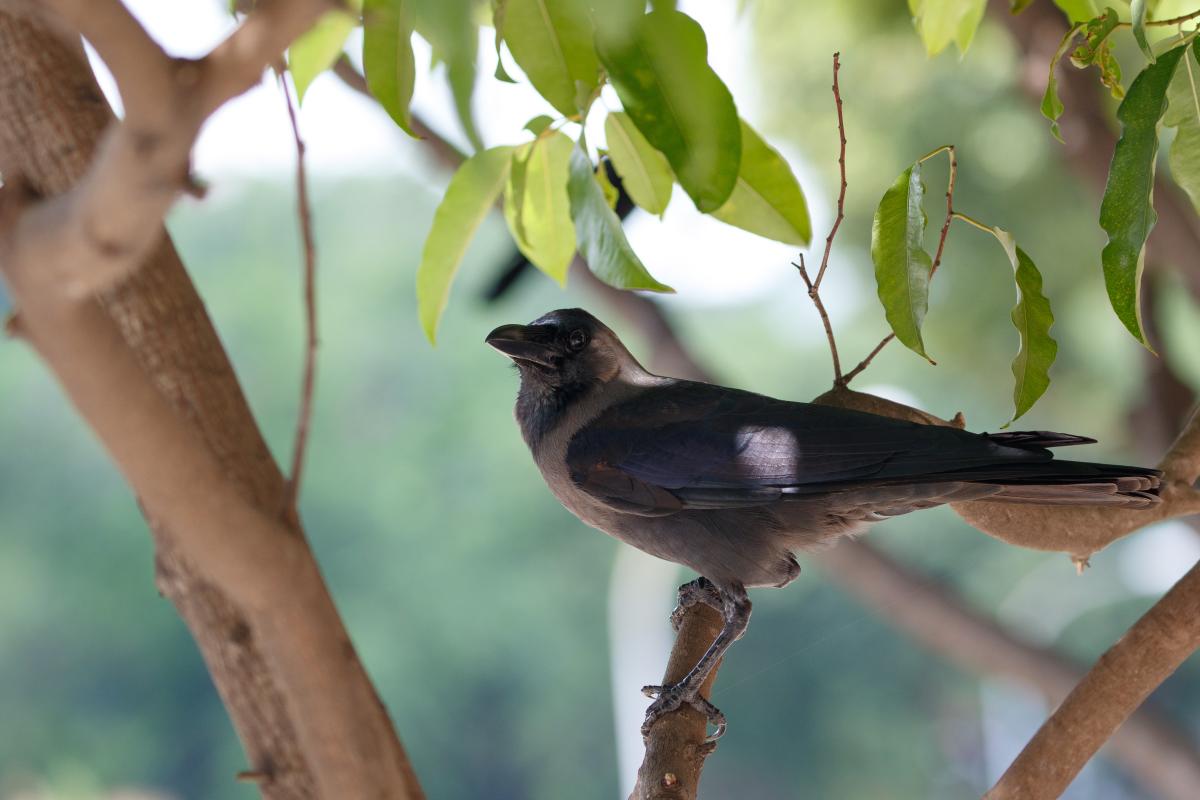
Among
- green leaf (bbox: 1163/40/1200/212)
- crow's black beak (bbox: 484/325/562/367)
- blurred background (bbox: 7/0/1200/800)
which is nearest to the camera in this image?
green leaf (bbox: 1163/40/1200/212)

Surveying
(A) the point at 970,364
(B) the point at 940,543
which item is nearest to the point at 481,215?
(A) the point at 970,364

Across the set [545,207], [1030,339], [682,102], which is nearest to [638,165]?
[545,207]

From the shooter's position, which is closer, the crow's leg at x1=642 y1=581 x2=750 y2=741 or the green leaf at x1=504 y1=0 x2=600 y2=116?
the green leaf at x1=504 y1=0 x2=600 y2=116

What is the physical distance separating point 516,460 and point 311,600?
33.2 feet

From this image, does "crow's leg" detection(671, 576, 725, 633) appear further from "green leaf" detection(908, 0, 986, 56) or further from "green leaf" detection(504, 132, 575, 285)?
"green leaf" detection(908, 0, 986, 56)

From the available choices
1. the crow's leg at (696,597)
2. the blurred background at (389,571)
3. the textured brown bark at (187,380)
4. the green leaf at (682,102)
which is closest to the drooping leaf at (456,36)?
the green leaf at (682,102)

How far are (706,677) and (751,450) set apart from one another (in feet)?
1.25

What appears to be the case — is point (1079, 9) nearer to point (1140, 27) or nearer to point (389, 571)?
point (1140, 27)

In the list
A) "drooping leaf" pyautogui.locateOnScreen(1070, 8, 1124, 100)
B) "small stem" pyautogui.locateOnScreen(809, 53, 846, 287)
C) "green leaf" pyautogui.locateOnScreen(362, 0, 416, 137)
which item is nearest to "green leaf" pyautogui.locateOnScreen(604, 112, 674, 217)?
"small stem" pyautogui.locateOnScreen(809, 53, 846, 287)

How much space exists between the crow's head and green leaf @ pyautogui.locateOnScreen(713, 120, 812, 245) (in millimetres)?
541

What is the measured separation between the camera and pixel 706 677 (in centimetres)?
196

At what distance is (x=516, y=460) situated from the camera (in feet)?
39.2

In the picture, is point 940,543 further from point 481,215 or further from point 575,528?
point 481,215

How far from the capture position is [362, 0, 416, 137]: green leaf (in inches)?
53.9
